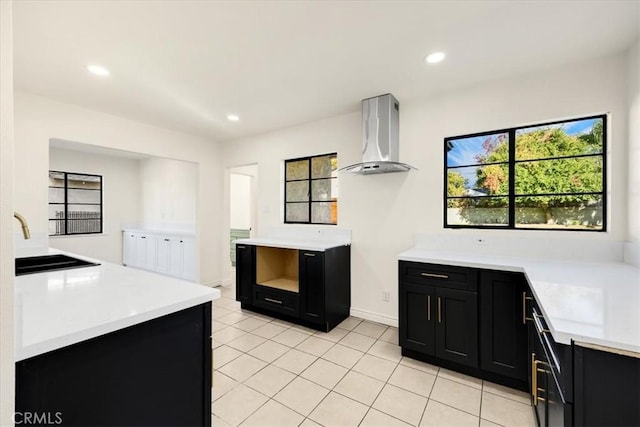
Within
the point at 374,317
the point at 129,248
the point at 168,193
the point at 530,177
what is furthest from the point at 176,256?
the point at 530,177

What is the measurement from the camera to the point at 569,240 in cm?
222

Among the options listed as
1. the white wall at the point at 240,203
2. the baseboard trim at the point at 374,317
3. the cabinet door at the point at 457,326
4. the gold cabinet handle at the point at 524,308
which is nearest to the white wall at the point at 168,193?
the white wall at the point at 240,203

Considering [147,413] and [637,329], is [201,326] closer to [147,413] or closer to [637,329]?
[147,413]

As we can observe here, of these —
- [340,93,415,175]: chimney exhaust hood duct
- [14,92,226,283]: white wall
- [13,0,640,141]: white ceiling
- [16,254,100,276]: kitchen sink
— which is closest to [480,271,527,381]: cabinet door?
[340,93,415,175]: chimney exhaust hood duct

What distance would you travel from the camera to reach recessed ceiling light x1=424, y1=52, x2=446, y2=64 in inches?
84.4

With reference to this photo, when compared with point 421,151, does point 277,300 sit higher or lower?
lower

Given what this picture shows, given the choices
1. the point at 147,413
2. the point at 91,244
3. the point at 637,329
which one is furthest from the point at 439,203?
the point at 91,244

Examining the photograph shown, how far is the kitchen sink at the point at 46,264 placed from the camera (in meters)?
1.69

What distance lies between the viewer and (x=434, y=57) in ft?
7.17

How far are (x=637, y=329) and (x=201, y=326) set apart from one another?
1657 millimetres

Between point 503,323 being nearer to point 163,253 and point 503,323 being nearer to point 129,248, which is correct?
point 163,253

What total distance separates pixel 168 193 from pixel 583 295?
20.7ft
